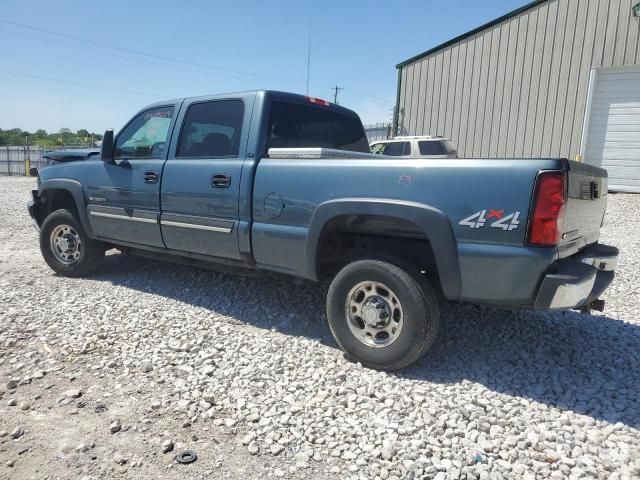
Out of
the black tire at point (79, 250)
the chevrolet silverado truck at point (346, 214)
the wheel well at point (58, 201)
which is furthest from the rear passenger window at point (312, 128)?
the wheel well at point (58, 201)

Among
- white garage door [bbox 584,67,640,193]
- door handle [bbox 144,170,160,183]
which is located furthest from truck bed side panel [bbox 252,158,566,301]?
white garage door [bbox 584,67,640,193]

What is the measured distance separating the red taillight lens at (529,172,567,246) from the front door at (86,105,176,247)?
3286 millimetres

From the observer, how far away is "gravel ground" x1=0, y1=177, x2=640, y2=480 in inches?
91.0

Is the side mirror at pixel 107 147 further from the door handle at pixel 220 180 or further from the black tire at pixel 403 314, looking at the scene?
the black tire at pixel 403 314

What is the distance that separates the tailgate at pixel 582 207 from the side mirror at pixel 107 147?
424cm

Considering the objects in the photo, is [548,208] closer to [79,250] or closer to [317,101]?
[317,101]

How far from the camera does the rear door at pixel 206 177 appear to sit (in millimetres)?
3869

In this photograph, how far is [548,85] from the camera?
12656mm

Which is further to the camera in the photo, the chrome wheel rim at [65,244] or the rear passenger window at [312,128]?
the chrome wheel rim at [65,244]

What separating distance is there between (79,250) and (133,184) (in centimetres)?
137

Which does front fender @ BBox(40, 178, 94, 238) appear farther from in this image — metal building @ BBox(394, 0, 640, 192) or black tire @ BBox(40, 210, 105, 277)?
metal building @ BBox(394, 0, 640, 192)

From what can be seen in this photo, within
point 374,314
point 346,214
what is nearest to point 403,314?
point 374,314

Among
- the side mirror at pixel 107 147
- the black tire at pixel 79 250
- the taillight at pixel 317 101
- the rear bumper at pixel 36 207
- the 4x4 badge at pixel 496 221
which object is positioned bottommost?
the black tire at pixel 79 250

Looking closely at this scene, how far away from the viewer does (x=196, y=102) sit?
441 cm
